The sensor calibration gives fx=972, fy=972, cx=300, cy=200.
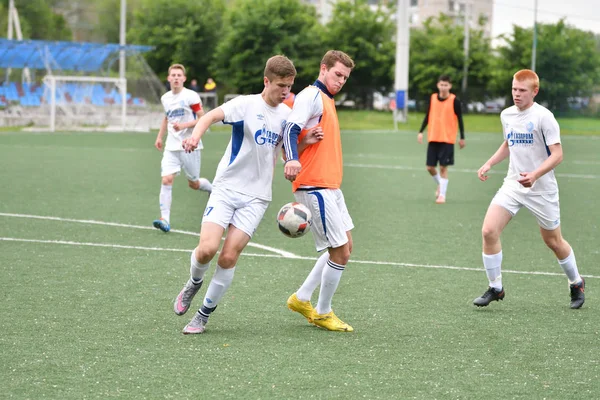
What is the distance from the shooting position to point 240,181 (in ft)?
21.5

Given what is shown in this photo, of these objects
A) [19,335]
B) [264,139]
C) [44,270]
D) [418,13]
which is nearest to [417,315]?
[264,139]

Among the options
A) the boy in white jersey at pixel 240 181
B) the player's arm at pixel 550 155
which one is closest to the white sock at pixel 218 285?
the boy in white jersey at pixel 240 181

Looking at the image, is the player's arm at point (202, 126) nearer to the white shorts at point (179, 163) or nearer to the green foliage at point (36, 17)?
the white shorts at point (179, 163)

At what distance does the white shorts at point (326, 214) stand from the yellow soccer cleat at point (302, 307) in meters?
0.49

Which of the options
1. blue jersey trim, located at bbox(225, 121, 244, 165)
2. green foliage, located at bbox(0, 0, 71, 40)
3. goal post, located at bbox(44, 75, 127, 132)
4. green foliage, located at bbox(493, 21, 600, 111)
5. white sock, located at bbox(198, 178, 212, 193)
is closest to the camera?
blue jersey trim, located at bbox(225, 121, 244, 165)

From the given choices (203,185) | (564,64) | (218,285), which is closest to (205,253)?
(218,285)

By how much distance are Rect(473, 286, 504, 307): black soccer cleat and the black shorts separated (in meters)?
8.66

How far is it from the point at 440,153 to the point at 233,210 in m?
10.1

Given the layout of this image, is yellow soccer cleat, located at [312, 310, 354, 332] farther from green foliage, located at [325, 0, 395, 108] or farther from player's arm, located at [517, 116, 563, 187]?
green foliage, located at [325, 0, 395, 108]

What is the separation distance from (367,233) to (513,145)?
4322 millimetres

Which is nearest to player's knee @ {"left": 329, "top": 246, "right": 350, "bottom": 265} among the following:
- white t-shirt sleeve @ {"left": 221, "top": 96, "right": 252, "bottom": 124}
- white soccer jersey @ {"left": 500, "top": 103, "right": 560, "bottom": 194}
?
white t-shirt sleeve @ {"left": 221, "top": 96, "right": 252, "bottom": 124}

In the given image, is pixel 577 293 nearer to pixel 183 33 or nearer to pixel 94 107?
pixel 94 107

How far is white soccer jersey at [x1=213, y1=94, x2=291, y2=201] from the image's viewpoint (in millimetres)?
6473

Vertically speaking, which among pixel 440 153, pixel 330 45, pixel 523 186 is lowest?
pixel 440 153
